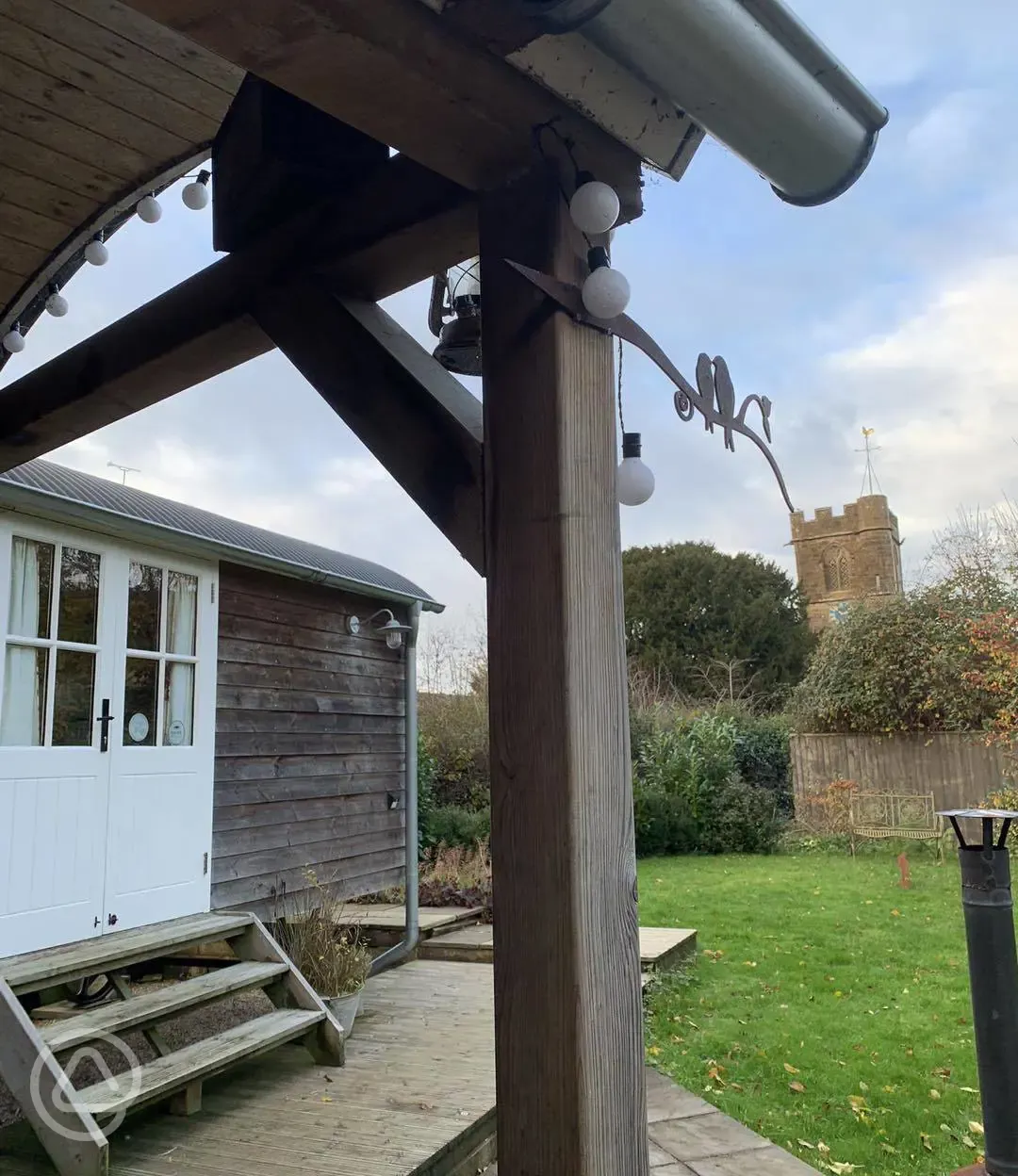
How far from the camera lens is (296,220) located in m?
1.41

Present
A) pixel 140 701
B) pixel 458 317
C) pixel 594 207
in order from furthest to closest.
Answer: pixel 140 701
pixel 458 317
pixel 594 207

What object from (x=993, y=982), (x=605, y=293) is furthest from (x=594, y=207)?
(x=993, y=982)

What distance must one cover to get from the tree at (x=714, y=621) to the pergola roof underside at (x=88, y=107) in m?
14.7

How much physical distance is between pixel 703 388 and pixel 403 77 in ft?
1.79

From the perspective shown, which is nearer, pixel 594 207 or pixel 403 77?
pixel 403 77

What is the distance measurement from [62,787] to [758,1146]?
313 cm

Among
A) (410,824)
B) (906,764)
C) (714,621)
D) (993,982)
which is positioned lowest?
(993,982)

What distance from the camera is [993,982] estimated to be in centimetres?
248

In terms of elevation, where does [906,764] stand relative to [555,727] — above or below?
below

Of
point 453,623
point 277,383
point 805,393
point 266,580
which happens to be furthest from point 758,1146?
point 805,393

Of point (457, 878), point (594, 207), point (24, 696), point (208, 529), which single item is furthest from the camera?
point (457, 878)

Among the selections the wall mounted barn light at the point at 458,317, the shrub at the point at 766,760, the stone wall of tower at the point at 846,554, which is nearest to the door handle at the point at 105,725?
the wall mounted barn light at the point at 458,317

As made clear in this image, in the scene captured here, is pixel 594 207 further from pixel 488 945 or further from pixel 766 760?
pixel 766 760

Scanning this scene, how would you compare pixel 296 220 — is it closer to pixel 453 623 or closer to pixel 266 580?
pixel 266 580
